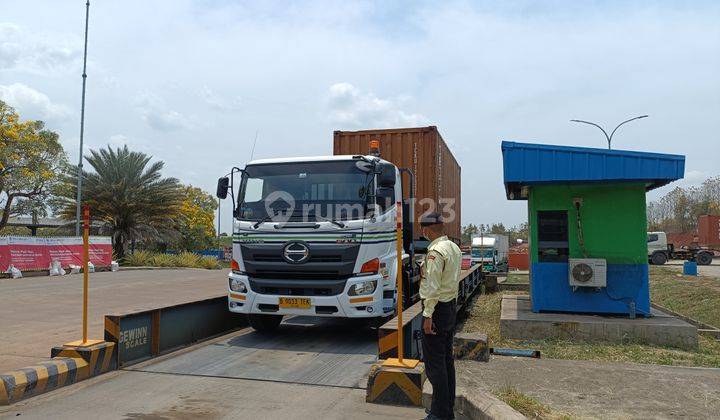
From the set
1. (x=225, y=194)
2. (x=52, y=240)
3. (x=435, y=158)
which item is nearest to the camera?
(x=225, y=194)

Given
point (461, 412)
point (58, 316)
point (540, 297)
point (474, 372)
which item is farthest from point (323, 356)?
point (58, 316)

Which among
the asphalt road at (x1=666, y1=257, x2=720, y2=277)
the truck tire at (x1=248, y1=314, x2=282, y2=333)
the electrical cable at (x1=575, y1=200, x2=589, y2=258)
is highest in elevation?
the electrical cable at (x1=575, y1=200, x2=589, y2=258)

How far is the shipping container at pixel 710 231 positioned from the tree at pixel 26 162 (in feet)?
130

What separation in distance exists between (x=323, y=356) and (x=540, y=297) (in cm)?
424

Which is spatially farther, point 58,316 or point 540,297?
point 58,316

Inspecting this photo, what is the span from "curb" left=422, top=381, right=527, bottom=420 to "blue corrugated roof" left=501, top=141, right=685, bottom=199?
454 cm

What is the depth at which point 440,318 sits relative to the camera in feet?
15.4

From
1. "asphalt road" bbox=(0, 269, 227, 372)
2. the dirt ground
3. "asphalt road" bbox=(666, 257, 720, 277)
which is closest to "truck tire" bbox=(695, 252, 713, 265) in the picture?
"asphalt road" bbox=(666, 257, 720, 277)

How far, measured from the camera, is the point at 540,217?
30.7 ft

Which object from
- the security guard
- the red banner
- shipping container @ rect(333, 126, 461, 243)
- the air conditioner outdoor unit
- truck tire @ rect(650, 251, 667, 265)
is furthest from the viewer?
truck tire @ rect(650, 251, 667, 265)

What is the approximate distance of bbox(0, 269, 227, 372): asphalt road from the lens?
7.64 meters

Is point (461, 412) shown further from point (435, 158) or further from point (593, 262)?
point (435, 158)

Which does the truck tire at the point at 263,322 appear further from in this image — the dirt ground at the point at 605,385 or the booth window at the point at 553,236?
the booth window at the point at 553,236

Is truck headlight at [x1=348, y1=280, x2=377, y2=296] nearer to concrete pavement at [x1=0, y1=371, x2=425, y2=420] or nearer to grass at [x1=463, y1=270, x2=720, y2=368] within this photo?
concrete pavement at [x1=0, y1=371, x2=425, y2=420]
